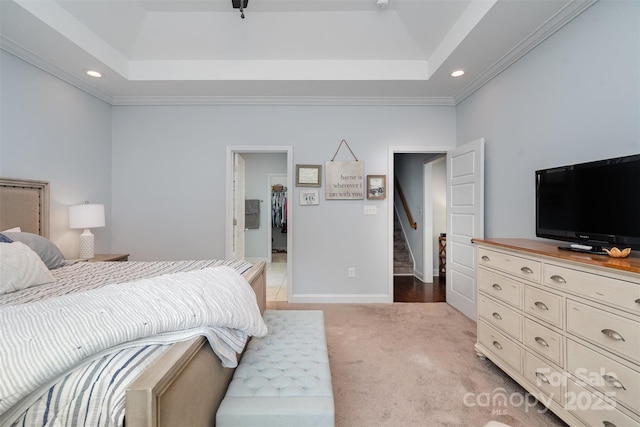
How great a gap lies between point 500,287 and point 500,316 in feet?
0.68

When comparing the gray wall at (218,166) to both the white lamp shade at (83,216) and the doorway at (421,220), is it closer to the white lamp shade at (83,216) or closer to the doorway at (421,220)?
the white lamp shade at (83,216)

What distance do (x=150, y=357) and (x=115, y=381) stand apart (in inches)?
4.2

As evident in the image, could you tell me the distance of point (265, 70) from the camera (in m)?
2.89

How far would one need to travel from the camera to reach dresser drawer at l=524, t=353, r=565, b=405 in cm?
143

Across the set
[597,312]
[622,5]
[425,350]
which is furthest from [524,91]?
[425,350]

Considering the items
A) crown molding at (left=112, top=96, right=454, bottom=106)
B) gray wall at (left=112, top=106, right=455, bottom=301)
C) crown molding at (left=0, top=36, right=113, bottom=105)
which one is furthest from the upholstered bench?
crown molding at (left=0, top=36, right=113, bottom=105)

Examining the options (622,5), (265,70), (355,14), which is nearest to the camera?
(622,5)

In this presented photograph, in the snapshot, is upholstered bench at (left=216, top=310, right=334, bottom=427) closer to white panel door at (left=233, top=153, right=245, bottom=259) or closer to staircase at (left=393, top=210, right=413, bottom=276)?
white panel door at (left=233, top=153, right=245, bottom=259)

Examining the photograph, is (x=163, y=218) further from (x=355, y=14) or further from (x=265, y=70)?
(x=355, y=14)

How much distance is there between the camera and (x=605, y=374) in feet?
4.00

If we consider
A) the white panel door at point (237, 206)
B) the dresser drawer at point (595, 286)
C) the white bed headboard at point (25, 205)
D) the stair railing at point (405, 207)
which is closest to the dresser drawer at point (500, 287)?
the dresser drawer at point (595, 286)

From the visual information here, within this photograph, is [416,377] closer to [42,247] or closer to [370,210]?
[370,210]

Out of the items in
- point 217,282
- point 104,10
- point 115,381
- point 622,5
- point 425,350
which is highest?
point 104,10

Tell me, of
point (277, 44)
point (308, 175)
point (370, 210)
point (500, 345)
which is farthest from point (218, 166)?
point (500, 345)
